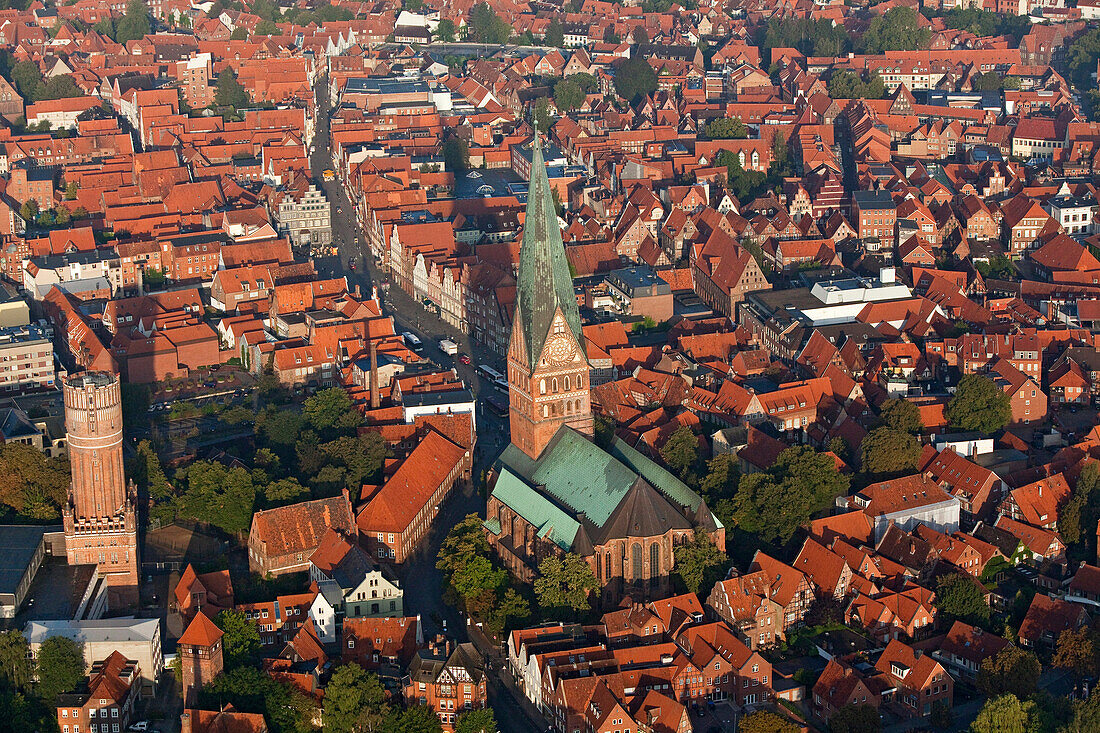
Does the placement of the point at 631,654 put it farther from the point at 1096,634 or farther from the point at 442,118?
the point at 442,118

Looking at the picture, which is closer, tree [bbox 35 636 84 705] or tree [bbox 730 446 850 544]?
tree [bbox 35 636 84 705]

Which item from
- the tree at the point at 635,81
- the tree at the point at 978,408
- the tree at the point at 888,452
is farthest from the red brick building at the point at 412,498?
the tree at the point at 635,81

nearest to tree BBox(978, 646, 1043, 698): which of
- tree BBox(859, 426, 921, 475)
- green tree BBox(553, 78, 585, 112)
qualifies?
tree BBox(859, 426, 921, 475)

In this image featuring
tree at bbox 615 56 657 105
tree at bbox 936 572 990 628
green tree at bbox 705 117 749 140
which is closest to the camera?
tree at bbox 936 572 990 628

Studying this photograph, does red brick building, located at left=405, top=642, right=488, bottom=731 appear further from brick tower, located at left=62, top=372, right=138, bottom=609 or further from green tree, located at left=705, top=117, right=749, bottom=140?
green tree, located at left=705, top=117, right=749, bottom=140

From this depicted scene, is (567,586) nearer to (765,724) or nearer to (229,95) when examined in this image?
(765,724)

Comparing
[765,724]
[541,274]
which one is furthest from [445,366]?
[765,724]

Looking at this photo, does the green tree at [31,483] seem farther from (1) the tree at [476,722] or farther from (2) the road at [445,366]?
(1) the tree at [476,722]
